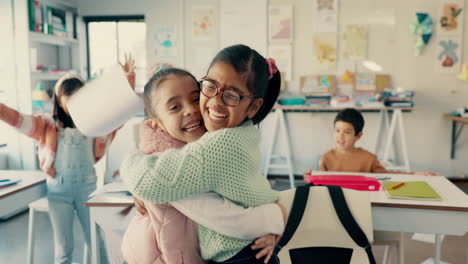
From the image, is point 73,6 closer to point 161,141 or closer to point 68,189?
point 68,189

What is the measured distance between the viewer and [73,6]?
5.62m

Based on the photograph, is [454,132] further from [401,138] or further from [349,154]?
[349,154]

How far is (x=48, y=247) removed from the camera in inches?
128

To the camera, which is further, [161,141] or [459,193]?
[459,193]

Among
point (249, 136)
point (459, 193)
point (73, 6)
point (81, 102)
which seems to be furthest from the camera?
point (73, 6)

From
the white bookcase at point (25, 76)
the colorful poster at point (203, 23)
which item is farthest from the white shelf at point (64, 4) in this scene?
the colorful poster at point (203, 23)

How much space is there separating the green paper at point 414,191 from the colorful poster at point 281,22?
3.53 m


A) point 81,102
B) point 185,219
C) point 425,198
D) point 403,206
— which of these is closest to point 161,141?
point 185,219

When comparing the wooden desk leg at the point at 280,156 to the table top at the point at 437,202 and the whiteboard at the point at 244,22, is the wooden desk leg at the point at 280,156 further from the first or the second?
the table top at the point at 437,202

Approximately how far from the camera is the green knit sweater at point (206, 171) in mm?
878

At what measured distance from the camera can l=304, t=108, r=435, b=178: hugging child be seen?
8.96 feet

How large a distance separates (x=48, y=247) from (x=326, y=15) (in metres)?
4.03

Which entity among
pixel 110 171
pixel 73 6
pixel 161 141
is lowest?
pixel 110 171

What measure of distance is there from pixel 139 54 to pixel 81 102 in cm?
475
